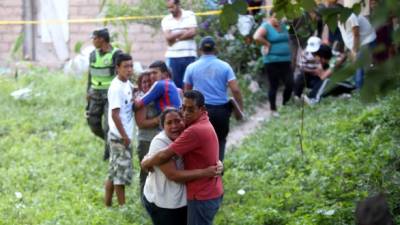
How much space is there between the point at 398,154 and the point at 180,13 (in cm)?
352

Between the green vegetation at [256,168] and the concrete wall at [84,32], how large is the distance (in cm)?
271

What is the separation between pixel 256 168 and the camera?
32.2 ft

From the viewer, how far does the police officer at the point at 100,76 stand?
9320mm

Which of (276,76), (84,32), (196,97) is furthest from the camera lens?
(84,32)

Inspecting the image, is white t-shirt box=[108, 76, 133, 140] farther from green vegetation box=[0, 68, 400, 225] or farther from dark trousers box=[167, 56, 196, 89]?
dark trousers box=[167, 56, 196, 89]

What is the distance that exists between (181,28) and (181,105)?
385 cm

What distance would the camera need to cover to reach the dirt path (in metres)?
11.4

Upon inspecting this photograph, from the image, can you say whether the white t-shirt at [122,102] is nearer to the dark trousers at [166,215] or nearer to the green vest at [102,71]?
the green vest at [102,71]

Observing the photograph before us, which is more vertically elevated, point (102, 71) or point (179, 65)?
point (102, 71)

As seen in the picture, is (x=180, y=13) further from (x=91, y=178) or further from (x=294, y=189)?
(x=294, y=189)

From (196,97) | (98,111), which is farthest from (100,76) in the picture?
(196,97)

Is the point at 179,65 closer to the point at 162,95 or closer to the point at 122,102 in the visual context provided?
the point at 122,102

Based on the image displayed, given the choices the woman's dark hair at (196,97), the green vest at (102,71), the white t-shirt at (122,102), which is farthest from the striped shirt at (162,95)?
the green vest at (102,71)

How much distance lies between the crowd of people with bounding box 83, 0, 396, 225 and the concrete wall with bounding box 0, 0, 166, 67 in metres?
3.10
